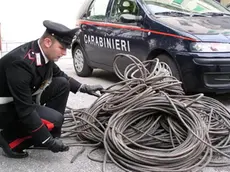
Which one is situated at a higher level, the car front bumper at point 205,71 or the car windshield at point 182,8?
the car windshield at point 182,8

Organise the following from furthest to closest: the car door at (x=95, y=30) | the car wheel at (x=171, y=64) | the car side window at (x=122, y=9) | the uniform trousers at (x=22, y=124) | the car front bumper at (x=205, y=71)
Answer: the car door at (x=95, y=30), the car side window at (x=122, y=9), the car wheel at (x=171, y=64), the car front bumper at (x=205, y=71), the uniform trousers at (x=22, y=124)

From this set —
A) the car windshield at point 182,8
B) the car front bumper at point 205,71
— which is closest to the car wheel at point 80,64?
the car windshield at point 182,8

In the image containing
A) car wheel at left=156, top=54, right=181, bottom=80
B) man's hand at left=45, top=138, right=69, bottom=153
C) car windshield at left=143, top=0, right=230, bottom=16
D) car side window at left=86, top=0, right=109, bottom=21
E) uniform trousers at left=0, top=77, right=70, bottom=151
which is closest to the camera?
man's hand at left=45, top=138, right=69, bottom=153

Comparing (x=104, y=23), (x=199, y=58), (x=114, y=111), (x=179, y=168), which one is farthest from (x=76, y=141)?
(x=104, y=23)

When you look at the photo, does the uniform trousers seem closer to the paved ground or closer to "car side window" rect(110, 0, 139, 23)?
the paved ground

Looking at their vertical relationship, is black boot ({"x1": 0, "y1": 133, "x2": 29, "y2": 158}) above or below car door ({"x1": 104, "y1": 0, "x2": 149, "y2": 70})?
below

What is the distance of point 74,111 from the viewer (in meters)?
4.35

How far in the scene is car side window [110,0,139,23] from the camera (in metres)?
5.86

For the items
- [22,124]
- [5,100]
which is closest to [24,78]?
[5,100]

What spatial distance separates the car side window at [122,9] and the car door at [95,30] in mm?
222

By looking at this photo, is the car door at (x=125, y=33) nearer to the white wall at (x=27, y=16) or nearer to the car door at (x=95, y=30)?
the car door at (x=95, y=30)

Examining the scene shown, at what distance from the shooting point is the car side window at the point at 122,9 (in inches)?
231

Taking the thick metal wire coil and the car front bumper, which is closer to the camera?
the thick metal wire coil

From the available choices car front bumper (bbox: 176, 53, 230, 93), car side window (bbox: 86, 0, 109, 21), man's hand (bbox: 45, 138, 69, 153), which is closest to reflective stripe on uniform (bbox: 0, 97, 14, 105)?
man's hand (bbox: 45, 138, 69, 153)
